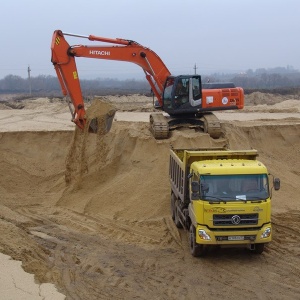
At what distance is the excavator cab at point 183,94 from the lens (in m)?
23.2

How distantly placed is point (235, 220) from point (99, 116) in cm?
952

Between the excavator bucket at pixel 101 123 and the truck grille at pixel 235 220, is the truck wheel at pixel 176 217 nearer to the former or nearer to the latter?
the truck grille at pixel 235 220

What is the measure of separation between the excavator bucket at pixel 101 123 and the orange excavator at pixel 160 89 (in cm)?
4

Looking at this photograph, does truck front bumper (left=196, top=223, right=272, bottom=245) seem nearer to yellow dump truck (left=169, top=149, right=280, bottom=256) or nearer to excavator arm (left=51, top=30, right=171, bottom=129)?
yellow dump truck (left=169, top=149, right=280, bottom=256)

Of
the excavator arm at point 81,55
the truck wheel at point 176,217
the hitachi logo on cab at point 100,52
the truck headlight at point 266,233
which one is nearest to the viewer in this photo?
the truck headlight at point 266,233

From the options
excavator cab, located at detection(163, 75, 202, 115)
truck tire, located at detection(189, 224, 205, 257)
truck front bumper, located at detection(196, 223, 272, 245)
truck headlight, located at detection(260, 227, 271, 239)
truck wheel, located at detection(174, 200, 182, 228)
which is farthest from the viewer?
excavator cab, located at detection(163, 75, 202, 115)

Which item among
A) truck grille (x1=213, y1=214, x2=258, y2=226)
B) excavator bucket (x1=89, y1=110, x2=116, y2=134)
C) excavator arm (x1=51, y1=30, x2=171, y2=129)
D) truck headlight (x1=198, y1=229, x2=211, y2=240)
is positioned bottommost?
truck headlight (x1=198, y1=229, x2=211, y2=240)

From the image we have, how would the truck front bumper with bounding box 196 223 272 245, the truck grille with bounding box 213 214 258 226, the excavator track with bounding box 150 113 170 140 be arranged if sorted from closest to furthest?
the truck grille with bounding box 213 214 258 226, the truck front bumper with bounding box 196 223 272 245, the excavator track with bounding box 150 113 170 140

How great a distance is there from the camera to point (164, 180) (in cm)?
2128

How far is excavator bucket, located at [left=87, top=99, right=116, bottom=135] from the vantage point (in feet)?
73.1

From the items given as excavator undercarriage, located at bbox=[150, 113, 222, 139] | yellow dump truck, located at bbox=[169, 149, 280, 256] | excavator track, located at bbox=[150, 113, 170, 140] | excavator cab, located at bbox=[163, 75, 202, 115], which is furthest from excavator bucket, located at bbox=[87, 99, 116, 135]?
yellow dump truck, located at bbox=[169, 149, 280, 256]

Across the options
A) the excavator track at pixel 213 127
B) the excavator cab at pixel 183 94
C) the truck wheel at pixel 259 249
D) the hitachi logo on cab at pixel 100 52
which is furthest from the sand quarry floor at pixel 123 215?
the hitachi logo on cab at pixel 100 52

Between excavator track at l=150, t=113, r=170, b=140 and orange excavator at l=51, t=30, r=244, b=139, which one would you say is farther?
excavator track at l=150, t=113, r=170, b=140

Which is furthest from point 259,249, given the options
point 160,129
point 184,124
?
point 184,124
